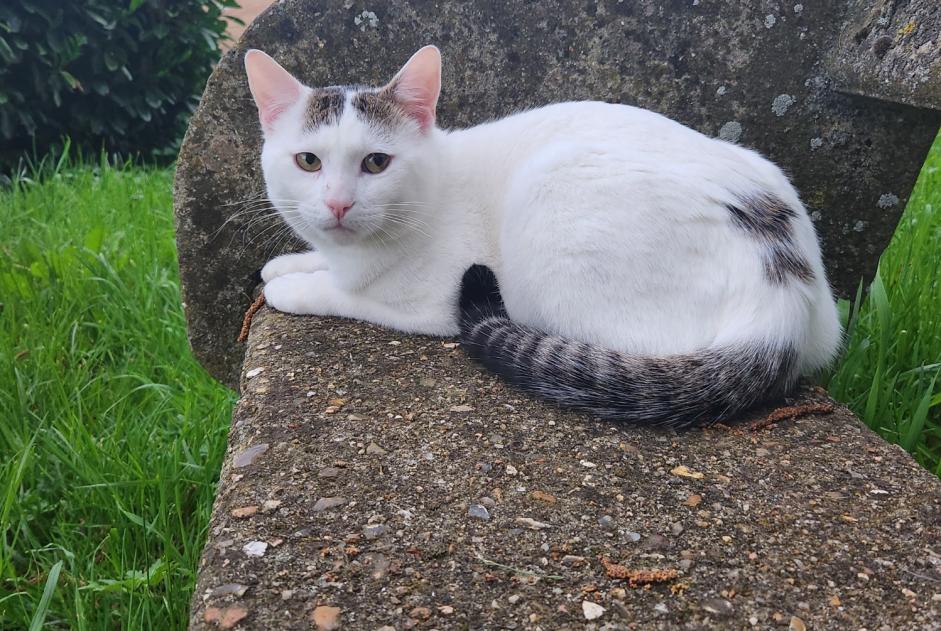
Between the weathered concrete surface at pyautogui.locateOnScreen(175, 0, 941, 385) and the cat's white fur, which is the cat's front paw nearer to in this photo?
the cat's white fur

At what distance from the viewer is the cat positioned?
2.02 m

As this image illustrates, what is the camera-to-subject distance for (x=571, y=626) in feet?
4.33

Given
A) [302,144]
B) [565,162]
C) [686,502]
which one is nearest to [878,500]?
[686,502]

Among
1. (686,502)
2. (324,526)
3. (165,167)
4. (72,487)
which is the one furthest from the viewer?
(165,167)

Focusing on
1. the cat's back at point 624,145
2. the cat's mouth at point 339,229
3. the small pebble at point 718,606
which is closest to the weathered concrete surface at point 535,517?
the small pebble at point 718,606

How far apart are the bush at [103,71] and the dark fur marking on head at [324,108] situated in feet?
12.6

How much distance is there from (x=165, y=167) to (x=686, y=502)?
5.85 metres

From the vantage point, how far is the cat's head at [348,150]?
92.4 inches

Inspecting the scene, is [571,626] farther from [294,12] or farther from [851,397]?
[294,12]

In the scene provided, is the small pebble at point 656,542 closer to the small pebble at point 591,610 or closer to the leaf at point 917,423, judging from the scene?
the small pebble at point 591,610

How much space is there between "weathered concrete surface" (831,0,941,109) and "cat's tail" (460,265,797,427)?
91cm

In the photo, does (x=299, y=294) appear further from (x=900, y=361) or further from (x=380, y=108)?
(x=900, y=361)

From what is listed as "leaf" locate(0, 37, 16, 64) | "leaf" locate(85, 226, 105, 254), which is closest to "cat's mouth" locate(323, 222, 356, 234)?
"leaf" locate(85, 226, 105, 254)

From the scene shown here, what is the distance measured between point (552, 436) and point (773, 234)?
0.84 m
